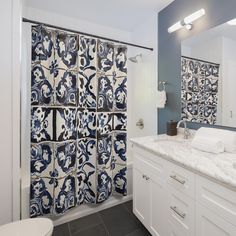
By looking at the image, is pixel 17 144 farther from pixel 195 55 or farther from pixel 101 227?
pixel 195 55

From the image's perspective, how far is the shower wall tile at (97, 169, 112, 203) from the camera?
6.15ft

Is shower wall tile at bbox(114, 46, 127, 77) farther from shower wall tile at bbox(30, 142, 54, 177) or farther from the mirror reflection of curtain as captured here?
shower wall tile at bbox(30, 142, 54, 177)

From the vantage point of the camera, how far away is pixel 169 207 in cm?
119

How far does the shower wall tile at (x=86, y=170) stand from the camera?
1787 mm

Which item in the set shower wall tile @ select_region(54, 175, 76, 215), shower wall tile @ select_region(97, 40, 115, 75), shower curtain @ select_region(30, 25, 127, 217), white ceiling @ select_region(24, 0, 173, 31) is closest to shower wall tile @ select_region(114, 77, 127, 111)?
shower curtain @ select_region(30, 25, 127, 217)

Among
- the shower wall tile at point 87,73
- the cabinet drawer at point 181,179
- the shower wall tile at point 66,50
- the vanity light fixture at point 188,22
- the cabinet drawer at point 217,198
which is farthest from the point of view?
the shower wall tile at point 87,73

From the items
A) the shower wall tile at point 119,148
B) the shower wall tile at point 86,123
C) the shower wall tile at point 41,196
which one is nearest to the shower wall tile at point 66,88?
the shower wall tile at point 86,123

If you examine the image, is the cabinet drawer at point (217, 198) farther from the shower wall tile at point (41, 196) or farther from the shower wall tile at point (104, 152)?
the shower wall tile at point (41, 196)

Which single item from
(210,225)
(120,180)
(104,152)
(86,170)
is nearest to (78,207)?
(86,170)

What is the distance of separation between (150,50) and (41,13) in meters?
1.38

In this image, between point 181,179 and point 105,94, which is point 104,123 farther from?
point 181,179

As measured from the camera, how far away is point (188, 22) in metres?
1.61

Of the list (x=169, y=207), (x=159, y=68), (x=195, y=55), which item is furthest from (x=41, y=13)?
(x=169, y=207)

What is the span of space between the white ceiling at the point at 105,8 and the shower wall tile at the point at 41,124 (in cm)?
119
